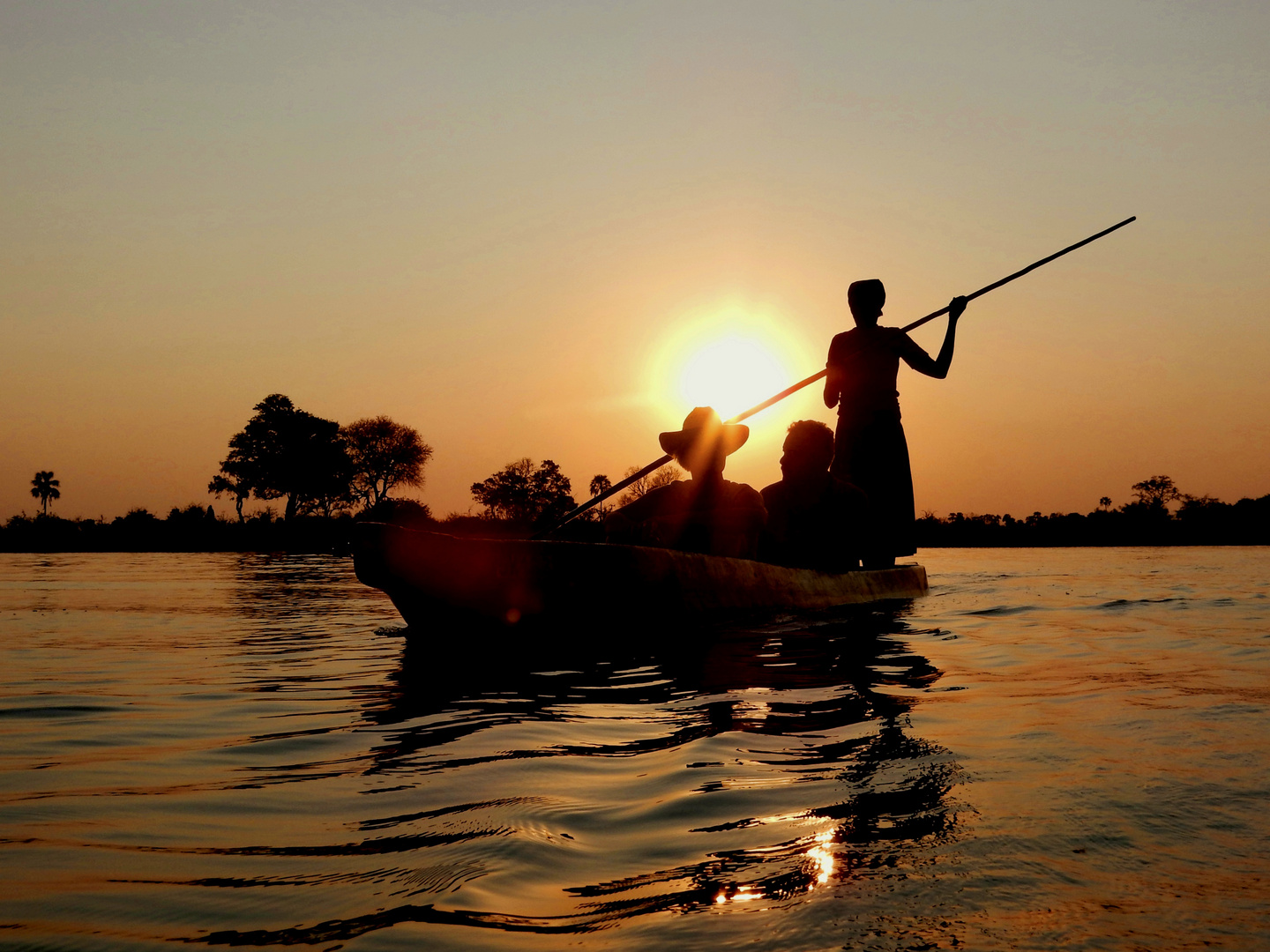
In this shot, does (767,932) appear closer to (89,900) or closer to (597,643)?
(89,900)

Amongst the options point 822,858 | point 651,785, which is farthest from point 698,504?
point 822,858

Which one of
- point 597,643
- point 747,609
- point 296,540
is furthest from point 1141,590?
point 296,540

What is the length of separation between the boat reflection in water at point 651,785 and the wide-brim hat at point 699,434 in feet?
7.91

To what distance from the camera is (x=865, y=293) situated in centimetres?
848

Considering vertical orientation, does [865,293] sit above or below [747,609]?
above

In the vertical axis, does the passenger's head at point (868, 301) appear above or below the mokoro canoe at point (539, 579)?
above

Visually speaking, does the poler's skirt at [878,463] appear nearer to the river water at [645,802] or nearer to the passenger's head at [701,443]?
the passenger's head at [701,443]

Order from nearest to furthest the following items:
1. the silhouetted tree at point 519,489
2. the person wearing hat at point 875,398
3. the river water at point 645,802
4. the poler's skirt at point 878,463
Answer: the river water at point 645,802 < the person wearing hat at point 875,398 < the poler's skirt at point 878,463 < the silhouetted tree at point 519,489

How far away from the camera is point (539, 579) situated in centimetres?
493

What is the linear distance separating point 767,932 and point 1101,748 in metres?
1.71

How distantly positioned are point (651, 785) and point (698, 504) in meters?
4.50

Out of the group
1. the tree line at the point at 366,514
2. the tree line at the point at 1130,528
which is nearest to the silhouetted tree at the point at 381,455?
the tree line at the point at 366,514

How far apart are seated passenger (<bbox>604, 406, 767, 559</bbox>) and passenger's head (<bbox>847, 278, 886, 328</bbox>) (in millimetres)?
2222

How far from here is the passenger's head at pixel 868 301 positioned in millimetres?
8484
